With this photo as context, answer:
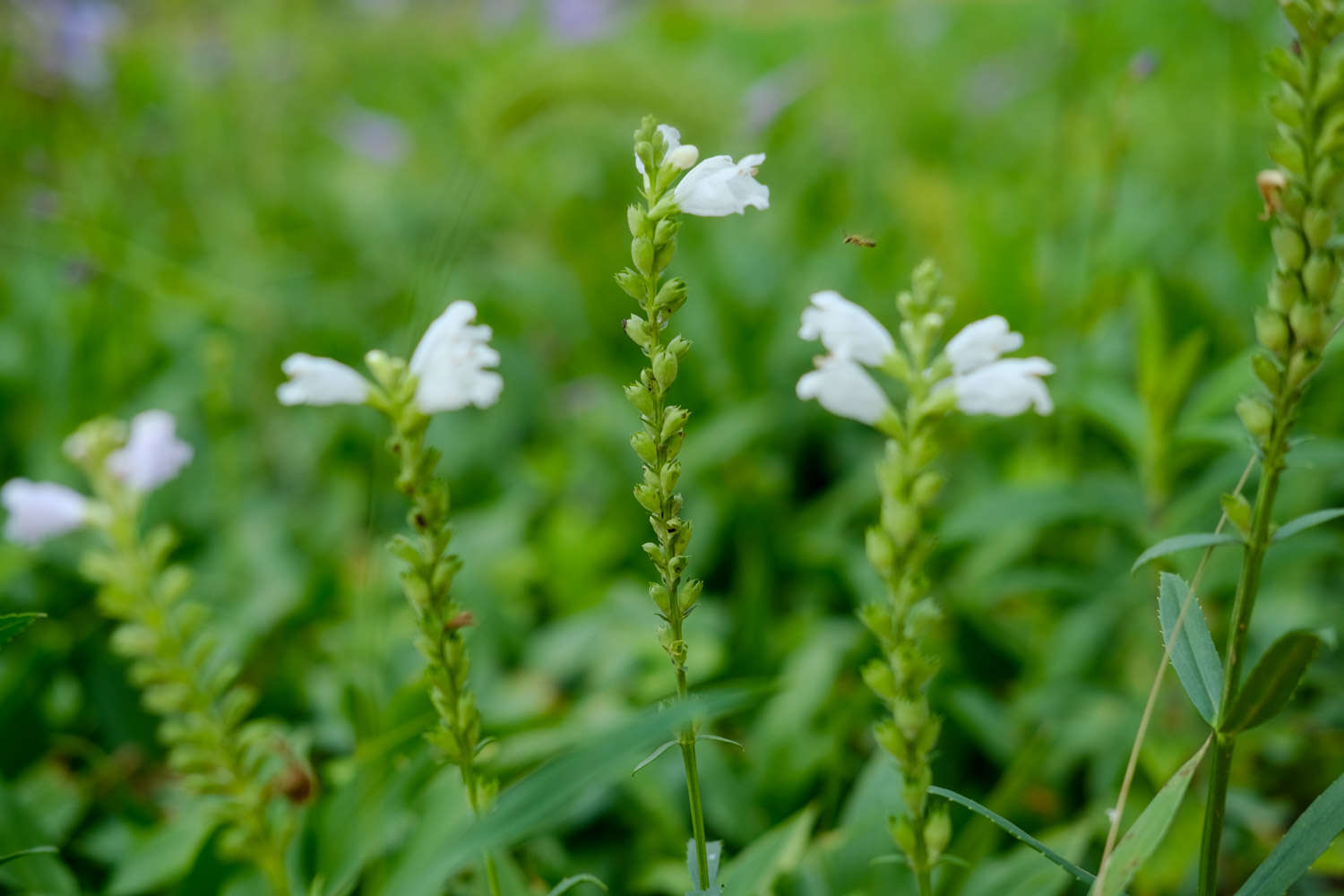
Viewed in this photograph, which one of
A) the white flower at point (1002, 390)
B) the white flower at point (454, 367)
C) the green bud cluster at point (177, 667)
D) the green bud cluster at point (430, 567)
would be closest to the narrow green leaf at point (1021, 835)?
the white flower at point (1002, 390)

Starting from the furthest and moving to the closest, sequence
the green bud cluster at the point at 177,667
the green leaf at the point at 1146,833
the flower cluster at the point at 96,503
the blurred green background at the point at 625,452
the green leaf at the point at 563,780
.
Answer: the blurred green background at the point at 625,452 → the flower cluster at the point at 96,503 → the green bud cluster at the point at 177,667 → the green leaf at the point at 1146,833 → the green leaf at the point at 563,780

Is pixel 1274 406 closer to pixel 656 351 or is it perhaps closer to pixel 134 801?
pixel 656 351

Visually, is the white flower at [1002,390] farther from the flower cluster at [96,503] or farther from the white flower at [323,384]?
the flower cluster at [96,503]

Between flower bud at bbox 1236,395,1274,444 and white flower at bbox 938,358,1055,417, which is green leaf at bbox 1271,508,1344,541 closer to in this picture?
flower bud at bbox 1236,395,1274,444

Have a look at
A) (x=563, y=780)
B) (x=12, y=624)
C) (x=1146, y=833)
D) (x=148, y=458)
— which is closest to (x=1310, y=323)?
(x=1146, y=833)

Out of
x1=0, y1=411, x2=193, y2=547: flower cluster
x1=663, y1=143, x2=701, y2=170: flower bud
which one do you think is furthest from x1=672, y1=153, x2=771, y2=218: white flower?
x1=0, y1=411, x2=193, y2=547: flower cluster

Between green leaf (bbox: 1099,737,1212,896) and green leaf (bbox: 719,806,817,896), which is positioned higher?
green leaf (bbox: 1099,737,1212,896)

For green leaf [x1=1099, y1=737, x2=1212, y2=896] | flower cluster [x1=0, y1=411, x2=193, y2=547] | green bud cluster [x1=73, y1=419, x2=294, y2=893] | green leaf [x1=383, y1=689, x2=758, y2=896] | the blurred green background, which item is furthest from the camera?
the blurred green background

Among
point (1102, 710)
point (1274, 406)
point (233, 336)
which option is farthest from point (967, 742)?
point (233, 336)
